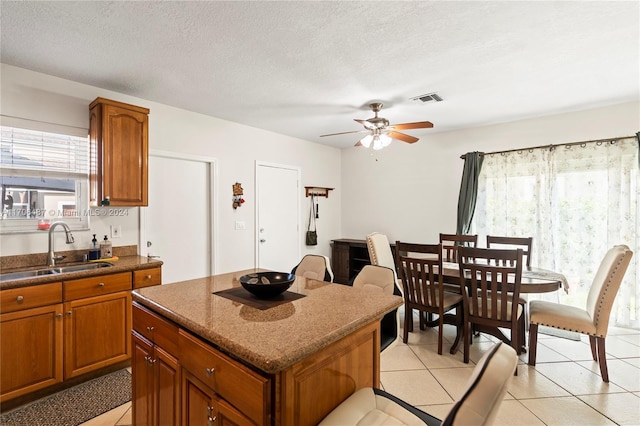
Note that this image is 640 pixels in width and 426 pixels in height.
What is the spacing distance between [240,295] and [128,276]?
4.95 feet

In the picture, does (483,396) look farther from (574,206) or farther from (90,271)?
(574,206)

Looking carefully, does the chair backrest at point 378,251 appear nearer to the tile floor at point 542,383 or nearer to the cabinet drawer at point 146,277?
the tile floor at point 542,383

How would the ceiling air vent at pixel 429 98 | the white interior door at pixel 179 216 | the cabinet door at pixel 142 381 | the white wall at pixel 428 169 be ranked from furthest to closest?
the white wall at pixel 428 169 → the white interior door at pixel 179 216 → the ceiling air vent at pixel 429 98 → the cabinet door at pixel 142 381

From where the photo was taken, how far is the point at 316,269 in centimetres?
243

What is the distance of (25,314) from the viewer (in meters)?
2.06

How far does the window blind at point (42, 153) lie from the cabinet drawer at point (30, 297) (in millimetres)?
1091

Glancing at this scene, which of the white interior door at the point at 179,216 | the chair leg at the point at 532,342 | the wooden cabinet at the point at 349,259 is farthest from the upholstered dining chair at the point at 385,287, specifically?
the wooden cabinet at the point at 349,259

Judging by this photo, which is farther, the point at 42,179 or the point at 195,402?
the point at 42,179

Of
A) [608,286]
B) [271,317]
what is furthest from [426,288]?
[271,317]

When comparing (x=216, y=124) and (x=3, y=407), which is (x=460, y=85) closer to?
(x=216, y=124)

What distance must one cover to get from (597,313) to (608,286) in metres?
0.24

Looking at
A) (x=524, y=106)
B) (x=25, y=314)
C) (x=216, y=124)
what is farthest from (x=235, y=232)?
(x=524, y=106)

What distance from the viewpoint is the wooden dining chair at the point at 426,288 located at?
2.78 m

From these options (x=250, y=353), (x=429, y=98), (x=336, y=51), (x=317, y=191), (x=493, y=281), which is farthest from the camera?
(x=317, y=191)
